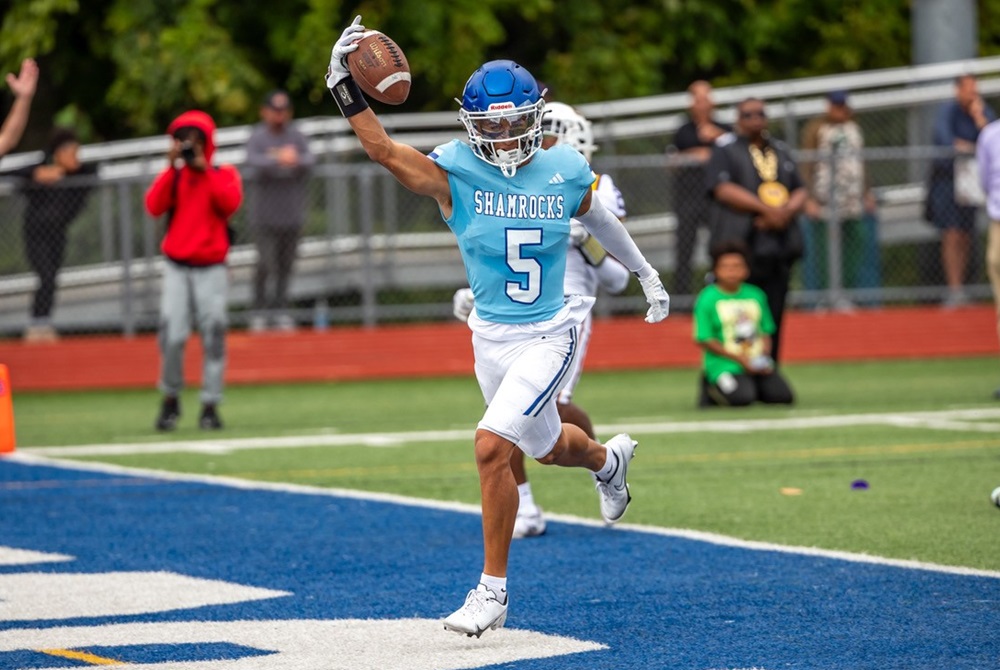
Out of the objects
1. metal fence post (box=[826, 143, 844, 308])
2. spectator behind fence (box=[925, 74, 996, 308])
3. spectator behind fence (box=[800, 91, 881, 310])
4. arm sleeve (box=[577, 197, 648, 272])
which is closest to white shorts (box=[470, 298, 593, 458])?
arm sleeve (box=[577, 197, 648, 272])

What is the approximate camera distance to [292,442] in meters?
12.8

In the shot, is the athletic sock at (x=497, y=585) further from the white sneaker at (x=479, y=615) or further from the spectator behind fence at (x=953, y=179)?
the spectator behind fence at (x=953, y=179)

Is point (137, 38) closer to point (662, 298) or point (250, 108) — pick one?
point (250, 108)

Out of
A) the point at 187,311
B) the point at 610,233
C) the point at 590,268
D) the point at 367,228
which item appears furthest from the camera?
the point at 367,228

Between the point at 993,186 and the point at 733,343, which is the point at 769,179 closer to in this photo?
the point at 733,343

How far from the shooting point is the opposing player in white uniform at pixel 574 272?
330 inches

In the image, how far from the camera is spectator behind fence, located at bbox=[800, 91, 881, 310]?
744 inches

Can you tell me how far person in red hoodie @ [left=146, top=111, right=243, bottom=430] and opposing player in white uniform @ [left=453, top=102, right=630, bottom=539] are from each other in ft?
14.7

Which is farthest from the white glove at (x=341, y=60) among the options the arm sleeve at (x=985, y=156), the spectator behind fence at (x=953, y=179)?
the spectator behind fence at (x=953, y=179)

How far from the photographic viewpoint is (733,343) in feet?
48.5

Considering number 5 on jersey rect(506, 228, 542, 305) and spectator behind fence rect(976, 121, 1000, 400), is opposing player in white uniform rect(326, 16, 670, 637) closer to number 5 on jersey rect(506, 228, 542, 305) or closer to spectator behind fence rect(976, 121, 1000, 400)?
number 5 on jersey rect(506, 228, 542, 305)

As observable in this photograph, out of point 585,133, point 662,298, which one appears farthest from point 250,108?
point 662,298

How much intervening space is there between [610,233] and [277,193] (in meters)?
11.4

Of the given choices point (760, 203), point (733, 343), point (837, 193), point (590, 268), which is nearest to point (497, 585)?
point (590, 268)
